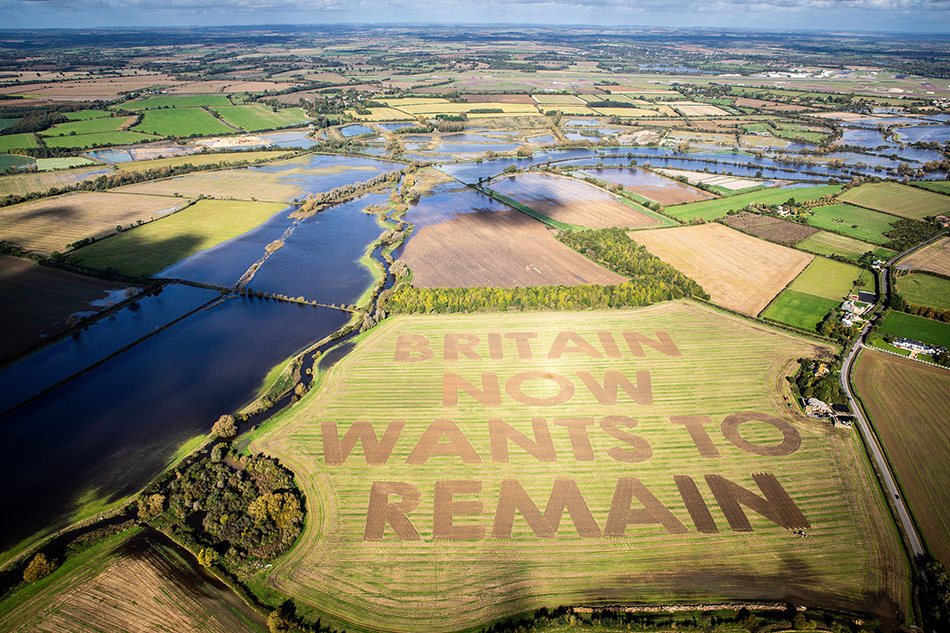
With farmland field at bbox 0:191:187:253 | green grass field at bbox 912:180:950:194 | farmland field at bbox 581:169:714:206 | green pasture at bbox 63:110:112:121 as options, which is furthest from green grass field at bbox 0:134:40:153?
green grass field at bbox 912:180:950:194

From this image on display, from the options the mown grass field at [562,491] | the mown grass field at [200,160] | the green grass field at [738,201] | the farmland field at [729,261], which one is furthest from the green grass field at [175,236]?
the green grass field at [738,201]

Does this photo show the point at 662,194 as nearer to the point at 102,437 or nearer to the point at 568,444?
the point at 568,444

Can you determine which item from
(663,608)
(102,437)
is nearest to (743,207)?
(663,608)

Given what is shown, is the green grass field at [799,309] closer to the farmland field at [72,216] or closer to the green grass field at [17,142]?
the farmland field at [72,216]

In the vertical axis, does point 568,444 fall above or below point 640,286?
below

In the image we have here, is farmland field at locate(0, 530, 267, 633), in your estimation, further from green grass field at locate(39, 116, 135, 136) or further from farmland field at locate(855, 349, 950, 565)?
green grass field at locate(39, 116, 135, 136)
